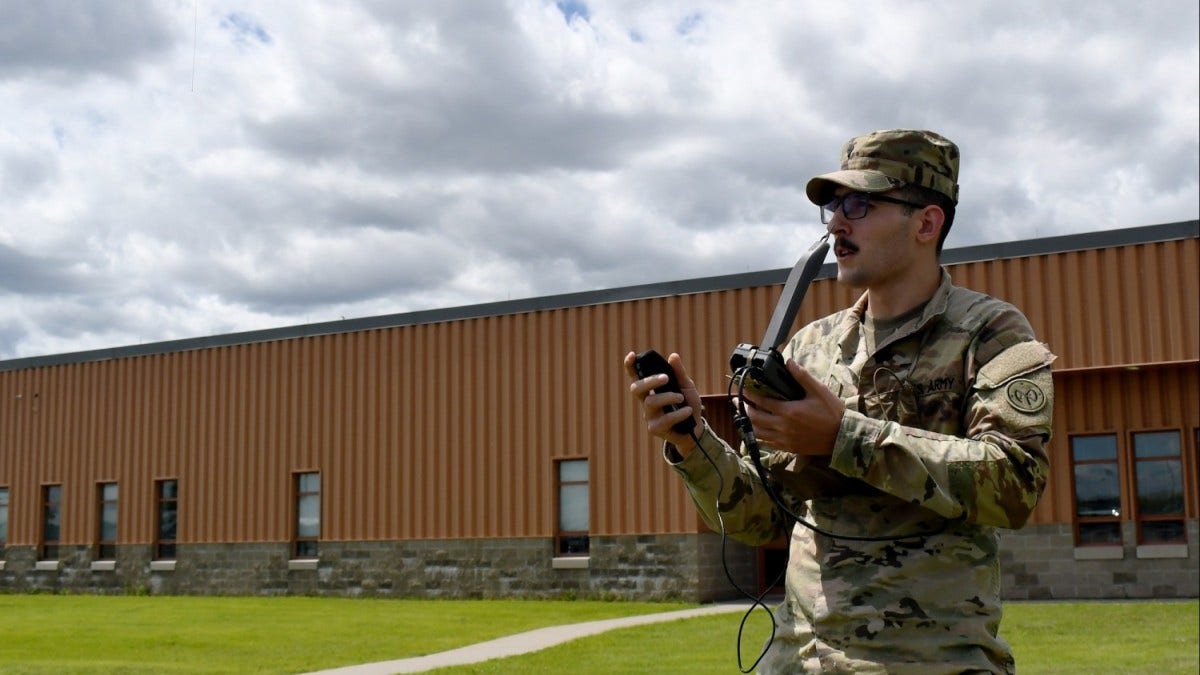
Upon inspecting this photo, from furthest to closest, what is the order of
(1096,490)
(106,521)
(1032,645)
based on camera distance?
(106,521) < (1096,490) < (1032,645)

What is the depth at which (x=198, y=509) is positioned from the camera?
29.2 m

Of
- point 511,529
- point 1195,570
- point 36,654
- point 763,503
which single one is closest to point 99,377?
point 511,529

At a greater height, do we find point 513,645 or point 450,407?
point 450,407

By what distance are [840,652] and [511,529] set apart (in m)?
22.5

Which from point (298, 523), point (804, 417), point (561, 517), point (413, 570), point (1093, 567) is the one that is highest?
point (804, 417)

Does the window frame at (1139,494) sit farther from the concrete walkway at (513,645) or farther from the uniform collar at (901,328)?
the uniform collar at (901,328)

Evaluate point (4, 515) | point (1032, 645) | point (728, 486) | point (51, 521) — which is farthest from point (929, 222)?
point (4, 515)

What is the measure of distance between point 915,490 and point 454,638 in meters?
15.3

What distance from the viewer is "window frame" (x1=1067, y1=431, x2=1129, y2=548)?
20.2m

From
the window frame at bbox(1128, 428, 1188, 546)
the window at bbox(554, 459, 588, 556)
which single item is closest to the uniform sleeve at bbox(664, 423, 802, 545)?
the window frame at bbox(1128, 428, 1188, 546)

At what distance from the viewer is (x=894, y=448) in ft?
8.45

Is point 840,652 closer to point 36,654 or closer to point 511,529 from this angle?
point 36,654

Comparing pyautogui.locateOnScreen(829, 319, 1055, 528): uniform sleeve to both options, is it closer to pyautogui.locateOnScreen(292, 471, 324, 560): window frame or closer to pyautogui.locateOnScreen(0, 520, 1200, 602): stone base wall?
pyautogui.locateOnScreen(0, 520, 1200, 602): stone base wall

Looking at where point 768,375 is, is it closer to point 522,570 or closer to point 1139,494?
point 1139,494
